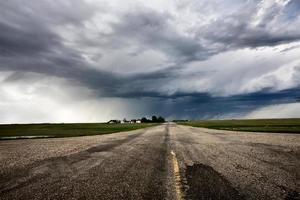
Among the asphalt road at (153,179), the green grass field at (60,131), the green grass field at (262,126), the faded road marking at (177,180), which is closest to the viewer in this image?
the faded road marking at (177,180)

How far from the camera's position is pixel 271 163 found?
996cm

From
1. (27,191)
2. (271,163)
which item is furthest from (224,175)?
(27,191)

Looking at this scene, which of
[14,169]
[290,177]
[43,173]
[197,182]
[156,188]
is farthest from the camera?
[14,169]

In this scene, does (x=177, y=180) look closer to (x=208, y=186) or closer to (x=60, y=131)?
(x=208, y=186)

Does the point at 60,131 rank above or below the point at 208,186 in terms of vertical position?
above

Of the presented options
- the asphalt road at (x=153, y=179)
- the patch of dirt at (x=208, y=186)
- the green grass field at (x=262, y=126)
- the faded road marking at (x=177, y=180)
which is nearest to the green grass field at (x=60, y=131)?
the green grass field at (x=262, y=126)

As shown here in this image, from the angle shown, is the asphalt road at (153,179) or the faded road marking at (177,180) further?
the asphalt road at (153,179)

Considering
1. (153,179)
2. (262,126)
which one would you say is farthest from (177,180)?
(262,126)

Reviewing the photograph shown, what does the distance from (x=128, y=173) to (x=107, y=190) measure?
1934 mm

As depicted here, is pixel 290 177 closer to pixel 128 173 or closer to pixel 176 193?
pixel 176 193

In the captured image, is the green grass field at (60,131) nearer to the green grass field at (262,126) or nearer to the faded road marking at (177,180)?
the green grass field at (262,126)

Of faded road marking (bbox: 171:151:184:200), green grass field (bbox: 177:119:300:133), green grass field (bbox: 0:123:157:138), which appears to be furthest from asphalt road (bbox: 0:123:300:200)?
green grass field (bbox: 177:119:300:133)

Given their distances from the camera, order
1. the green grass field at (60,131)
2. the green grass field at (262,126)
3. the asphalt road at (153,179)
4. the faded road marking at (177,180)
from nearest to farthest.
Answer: the faded road marking at (177,180) → the asphalt road at (153,179) → the green grass field at (60,131) → the green grass field at (262,126)

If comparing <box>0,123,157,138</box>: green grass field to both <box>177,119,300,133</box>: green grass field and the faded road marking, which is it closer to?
<box>177,119,300,133</box>: green grass field
